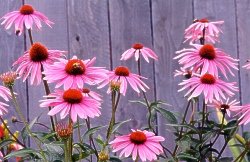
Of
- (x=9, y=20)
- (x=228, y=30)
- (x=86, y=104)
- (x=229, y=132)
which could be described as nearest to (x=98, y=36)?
(x=228, y=30)

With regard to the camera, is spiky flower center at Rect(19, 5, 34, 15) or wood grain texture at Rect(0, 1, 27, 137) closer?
spiky flower center at Rect(19, 5, 34, 15)

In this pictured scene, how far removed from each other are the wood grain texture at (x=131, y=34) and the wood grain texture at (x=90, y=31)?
3cm

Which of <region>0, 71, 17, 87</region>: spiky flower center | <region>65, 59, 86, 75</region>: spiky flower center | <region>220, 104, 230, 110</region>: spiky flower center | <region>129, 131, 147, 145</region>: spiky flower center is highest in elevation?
<region>65, 59, 86, 75</region>: spiky flower center

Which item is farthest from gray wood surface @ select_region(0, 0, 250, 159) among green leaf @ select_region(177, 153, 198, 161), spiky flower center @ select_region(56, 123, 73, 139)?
spiky flower center @ select_region(56, 123, 73, 139)

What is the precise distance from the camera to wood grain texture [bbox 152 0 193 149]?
8.86 feet

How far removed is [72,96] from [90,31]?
1473 mm

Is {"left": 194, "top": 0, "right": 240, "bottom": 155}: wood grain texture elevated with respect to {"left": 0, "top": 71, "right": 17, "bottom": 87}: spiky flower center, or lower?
elevated

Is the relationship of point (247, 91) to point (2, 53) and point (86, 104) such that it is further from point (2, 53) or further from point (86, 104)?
point (86, 104)

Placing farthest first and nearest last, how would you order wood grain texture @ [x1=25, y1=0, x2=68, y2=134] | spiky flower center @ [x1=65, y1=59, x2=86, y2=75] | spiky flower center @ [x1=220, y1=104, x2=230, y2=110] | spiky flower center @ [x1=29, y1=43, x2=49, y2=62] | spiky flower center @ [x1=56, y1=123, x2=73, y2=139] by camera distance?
1. wood grain texture @ [x1=25, y1=0, x2=68, y2=134]
2. spiky flower center @ [x1=220, y1=104, x2=230, y2=110]
3. spiky flower center @ [x1=29, y1=43, x2=49, y2=62]
4. spiky flower center @ [x1=65, y1=59, x2=86, y2=75]
5. spiky flower center @ [x1=56, y1=123, x2=73, y2=139]

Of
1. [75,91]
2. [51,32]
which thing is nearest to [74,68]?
[75,91]

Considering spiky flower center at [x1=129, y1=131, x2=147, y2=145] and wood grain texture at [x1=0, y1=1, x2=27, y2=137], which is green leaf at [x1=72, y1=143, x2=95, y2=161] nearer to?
spiky flower center at [x1=129, y1=131, x2=147, y2=145]

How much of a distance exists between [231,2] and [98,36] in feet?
1.87

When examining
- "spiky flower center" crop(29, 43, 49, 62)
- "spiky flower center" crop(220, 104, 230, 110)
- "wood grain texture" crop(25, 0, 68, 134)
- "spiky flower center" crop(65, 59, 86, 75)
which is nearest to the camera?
"spiky flower center" crop(65, 59, 86, 75)

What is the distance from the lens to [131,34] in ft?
8.87
